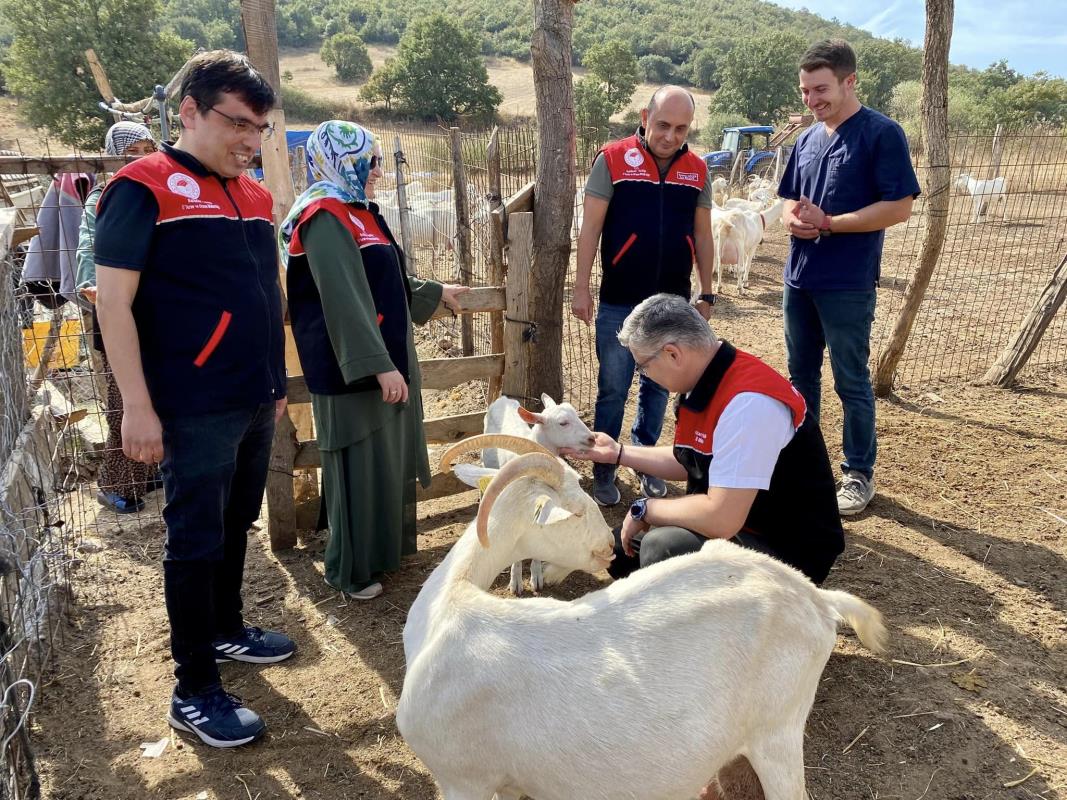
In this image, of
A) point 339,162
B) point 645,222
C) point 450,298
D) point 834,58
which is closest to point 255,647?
point 450,298

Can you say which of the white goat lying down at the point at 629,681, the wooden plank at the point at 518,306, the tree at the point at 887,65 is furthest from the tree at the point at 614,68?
the white goat lying down at the point at 629,681

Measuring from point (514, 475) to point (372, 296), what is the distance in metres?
1.27

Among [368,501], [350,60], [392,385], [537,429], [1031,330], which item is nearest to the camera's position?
[392,385]

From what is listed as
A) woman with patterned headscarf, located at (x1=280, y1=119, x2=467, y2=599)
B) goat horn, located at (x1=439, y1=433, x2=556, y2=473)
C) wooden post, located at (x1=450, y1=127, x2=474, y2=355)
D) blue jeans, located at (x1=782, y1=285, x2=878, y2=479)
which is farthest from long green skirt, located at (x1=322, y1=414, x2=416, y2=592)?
wooden post, located at (x1=450, y1=127, x2=474, y2=355)

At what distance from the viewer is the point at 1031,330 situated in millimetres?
6262

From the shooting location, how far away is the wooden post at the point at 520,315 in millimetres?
4484

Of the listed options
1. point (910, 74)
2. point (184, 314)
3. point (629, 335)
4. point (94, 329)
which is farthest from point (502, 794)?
point (910, 74)

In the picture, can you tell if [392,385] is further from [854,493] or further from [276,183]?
[854,493]

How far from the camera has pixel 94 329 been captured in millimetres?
4625

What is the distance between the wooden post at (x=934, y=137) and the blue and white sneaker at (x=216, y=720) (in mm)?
5450

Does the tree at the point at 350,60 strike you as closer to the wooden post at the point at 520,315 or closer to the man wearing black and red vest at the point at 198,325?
the wooden post at the point at 520,315

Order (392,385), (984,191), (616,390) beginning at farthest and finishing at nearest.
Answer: (984,191) < (616,390) < (392,385)

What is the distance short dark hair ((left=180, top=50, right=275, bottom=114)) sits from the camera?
7.70 ft

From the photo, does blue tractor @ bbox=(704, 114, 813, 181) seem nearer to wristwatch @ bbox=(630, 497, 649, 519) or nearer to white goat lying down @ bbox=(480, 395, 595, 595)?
white goat lying down @ bbox=(480, 395, 595, 595)
